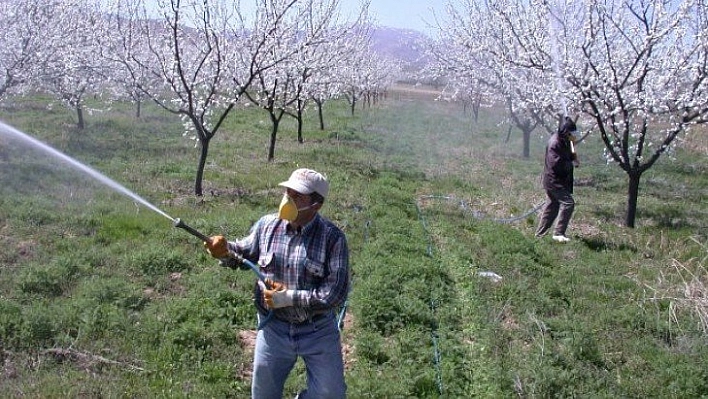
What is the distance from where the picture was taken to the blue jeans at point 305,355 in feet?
11.4

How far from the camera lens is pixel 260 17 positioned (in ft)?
44.9

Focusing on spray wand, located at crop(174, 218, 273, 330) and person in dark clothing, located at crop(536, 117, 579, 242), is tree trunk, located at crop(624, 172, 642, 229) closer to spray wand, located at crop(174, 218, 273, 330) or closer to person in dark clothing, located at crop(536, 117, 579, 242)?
person in dark clothing, located at crop(536, 117, 579, 242)

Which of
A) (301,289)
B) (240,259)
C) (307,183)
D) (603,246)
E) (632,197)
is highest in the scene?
(307,183)

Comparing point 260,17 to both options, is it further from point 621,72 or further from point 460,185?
point 621,72

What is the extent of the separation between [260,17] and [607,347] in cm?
1072

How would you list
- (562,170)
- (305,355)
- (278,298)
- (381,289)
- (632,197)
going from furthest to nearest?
(632,197) → (562,170) → (381,289) → (305,355) → (278,298)

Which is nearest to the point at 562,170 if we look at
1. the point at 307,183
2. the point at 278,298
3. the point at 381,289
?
the point at 381,289

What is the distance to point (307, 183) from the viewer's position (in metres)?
3.38

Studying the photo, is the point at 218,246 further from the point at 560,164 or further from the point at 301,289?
the point at 560,164

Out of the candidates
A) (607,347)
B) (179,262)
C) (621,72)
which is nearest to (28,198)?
(179,262)

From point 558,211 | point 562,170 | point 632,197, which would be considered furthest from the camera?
point 632,197

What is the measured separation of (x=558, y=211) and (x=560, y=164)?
Answer: 0.93 metres

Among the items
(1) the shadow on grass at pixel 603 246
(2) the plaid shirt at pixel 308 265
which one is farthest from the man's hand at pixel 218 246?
(1) the shadow on grass at pixel 603 246

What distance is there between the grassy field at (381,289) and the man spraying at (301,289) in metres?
1.13
